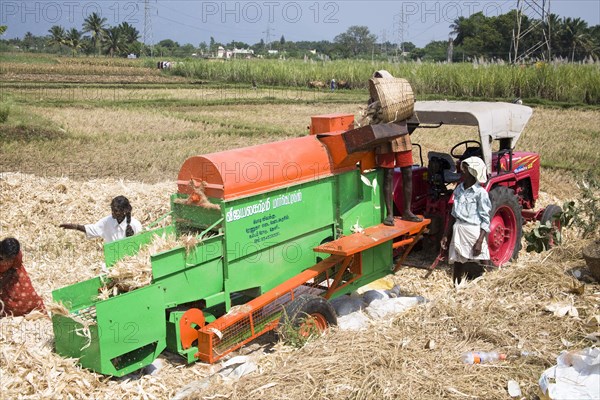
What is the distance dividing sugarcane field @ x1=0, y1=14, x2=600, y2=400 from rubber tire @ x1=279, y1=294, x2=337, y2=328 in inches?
0.8

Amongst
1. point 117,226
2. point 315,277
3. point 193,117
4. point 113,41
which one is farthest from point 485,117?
point 113,41

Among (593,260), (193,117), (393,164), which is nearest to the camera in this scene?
(593,260)

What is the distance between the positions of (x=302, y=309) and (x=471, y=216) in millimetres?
2381

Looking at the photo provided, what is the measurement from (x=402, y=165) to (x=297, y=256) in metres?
1.56

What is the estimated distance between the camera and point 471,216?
6.87 meters

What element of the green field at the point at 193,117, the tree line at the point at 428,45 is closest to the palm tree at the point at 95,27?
the tree line at the point at 428,45

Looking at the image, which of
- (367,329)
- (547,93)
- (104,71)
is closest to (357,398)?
(367,329)

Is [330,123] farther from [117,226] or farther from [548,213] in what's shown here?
[548,213]

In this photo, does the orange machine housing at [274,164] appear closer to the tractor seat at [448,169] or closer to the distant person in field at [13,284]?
the tractor seat at [448,169]

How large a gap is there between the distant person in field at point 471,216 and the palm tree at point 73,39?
271ft

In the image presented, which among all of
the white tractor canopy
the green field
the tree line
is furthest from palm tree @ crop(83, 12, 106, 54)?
the white tractor canopy

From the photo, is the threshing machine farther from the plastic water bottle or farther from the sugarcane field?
the plastic water bottle

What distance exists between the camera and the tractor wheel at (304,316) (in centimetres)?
A: 548

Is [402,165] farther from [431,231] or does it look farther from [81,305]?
[81,305]
